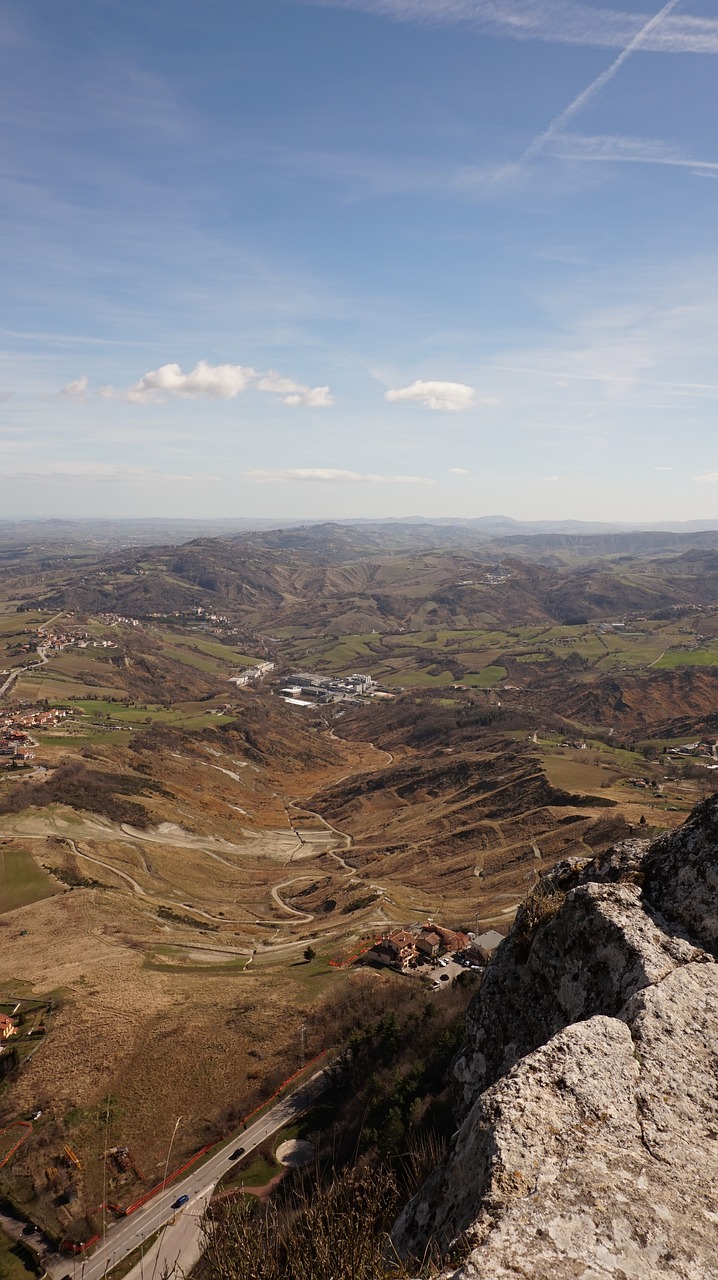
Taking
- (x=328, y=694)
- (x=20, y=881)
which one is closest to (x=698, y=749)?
(x=328, y=694)

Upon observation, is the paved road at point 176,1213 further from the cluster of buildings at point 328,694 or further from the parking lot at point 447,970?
the cluster of buildings at point 328,694

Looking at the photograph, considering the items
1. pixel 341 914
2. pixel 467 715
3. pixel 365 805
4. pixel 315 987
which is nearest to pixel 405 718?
pixel 467 715

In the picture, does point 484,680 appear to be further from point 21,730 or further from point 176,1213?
point 176,1213

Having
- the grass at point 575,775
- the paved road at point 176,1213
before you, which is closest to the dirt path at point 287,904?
the paved road at point 176,1213

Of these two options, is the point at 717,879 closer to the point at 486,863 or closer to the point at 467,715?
the point at 486,863

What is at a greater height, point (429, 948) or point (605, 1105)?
point (605, 1105)

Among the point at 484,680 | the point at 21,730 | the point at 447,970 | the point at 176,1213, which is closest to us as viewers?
the point at 176,1213

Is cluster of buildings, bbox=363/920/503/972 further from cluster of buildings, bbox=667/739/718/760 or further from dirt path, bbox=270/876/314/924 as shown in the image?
cluster of buildings, bbox=667/739/718/760
